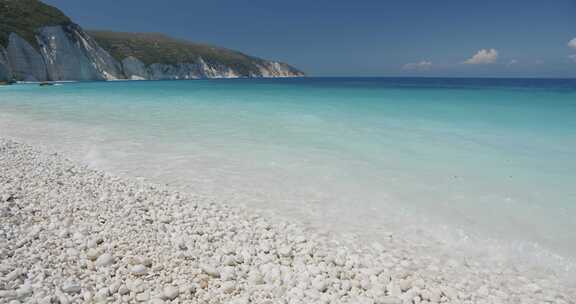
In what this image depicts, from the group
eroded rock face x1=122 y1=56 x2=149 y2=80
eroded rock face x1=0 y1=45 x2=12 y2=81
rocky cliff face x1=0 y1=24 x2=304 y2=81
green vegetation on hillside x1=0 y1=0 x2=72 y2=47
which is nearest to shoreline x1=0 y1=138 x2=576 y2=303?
eroded rock face x1=0 y1=45 x2=12 y2=81

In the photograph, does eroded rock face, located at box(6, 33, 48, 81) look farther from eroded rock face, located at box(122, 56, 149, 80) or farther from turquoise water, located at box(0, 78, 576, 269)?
turquoise water, located at box(0, 78, 576, 269)

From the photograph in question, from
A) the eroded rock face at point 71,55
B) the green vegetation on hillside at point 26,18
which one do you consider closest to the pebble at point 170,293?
the green vegetation on hillside at point 26,18

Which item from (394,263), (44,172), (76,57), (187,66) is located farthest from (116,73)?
(394,263)

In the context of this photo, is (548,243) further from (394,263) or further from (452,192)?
(394,263)

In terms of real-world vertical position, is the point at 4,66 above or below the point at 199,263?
above

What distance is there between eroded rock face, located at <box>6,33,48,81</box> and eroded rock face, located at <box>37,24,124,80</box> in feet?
9.13

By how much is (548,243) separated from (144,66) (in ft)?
449

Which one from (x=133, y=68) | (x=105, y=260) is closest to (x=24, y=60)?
(x=133, y=68)

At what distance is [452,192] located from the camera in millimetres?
8062

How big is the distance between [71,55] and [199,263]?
98.4m

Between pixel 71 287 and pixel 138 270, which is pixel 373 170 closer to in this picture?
pixel 138 270

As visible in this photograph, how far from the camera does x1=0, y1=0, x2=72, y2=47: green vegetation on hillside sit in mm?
68644

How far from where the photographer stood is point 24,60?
69.6 metres

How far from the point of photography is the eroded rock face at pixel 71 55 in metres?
76.2
